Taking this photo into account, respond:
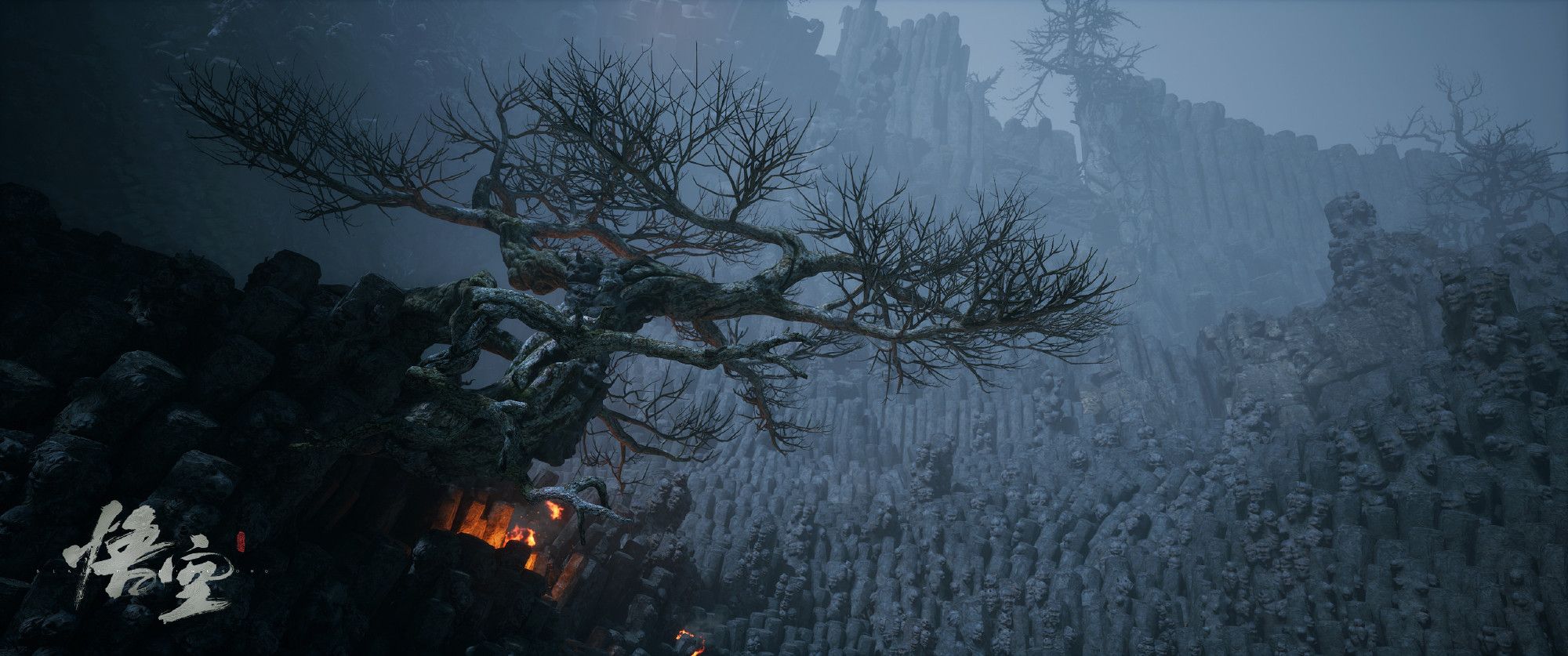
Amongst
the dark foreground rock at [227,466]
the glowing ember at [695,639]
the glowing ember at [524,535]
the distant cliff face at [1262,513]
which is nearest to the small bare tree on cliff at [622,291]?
the dark foreground rock at [227,466]

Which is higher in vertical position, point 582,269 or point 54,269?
point 582,269

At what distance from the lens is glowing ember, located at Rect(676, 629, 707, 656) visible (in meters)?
10.3

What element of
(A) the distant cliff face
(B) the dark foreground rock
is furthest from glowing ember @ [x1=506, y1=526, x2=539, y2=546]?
(A) the distant cliff face

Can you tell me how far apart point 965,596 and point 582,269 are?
10.7 metres

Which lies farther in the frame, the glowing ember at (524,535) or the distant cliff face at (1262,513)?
the distant cliff face at (1262,513)

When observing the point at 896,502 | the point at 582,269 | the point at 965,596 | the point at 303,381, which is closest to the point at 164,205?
the point at 303,381

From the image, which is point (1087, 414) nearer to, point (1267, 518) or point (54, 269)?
point (1267, 518)

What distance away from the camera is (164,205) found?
18203 mm

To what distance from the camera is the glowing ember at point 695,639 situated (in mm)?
10345

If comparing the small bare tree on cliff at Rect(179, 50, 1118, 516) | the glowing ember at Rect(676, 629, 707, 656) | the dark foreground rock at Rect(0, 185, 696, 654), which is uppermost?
the small bare tree on cliff at Rect(179, 50, 1118, 516)

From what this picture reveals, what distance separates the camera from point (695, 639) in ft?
34.5

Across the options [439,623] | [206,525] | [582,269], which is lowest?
[439,623]

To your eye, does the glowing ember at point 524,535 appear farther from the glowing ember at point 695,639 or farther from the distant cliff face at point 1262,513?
the distant cliff face at point 1262,513

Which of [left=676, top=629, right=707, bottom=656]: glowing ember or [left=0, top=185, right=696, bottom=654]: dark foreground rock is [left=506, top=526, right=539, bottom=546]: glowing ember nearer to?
[left=0, top=185, right=696, bottom=654]: dark foreground rock
